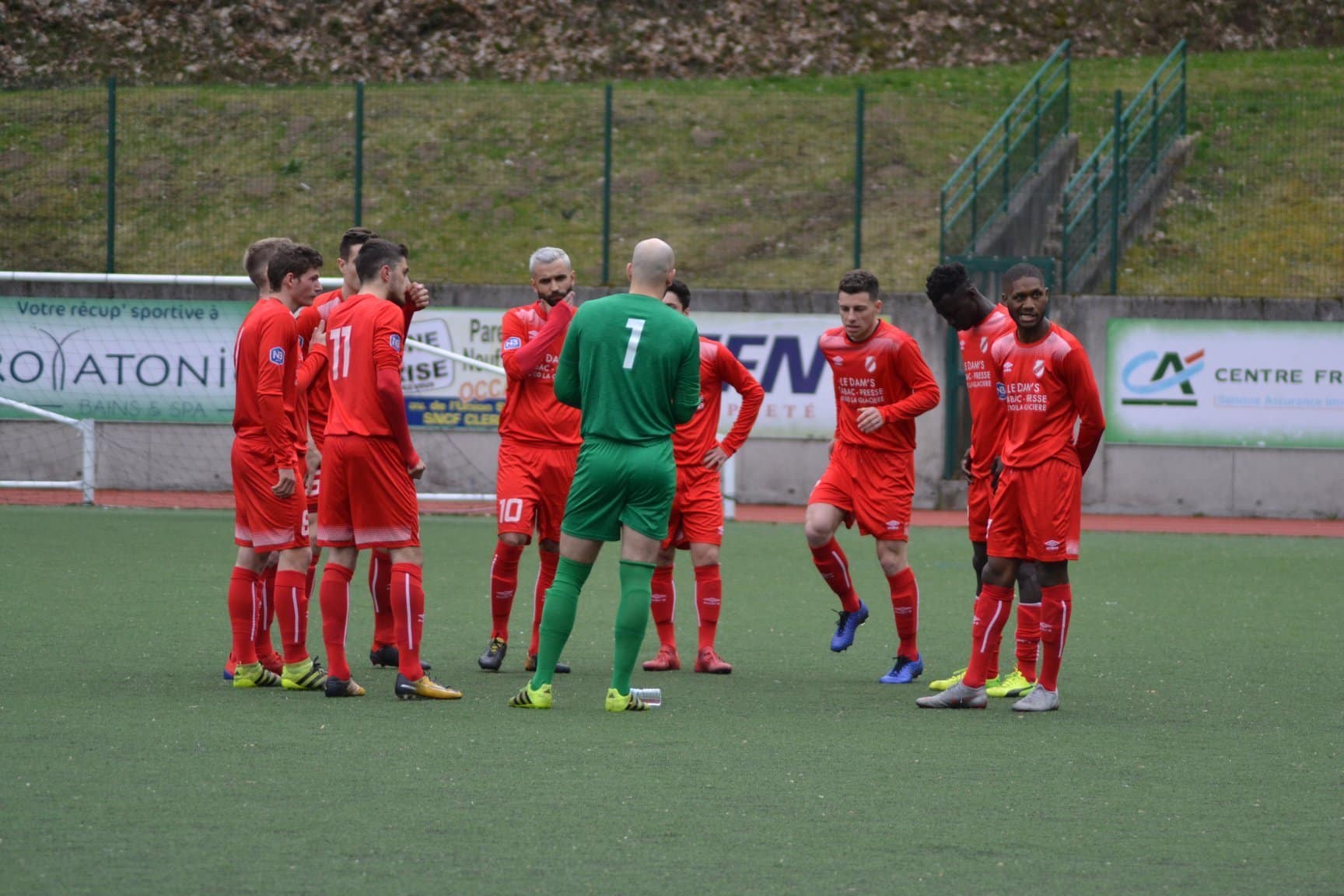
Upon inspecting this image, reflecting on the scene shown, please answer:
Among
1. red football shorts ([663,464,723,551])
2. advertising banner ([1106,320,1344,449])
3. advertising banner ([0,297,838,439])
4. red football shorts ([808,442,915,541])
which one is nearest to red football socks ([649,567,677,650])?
red football shorts ([663,464,723,551])

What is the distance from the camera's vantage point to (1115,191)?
1945 centimetres

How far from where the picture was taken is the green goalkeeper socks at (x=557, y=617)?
21.8ft

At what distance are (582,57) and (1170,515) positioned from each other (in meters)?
13.7

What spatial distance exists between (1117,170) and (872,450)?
12.6 metres

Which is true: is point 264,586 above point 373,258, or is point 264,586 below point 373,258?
below

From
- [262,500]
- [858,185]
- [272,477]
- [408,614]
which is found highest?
[858,185]

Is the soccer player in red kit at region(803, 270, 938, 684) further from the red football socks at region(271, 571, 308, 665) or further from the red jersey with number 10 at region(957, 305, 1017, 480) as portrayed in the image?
the red football socks at region(271, 571, 308, 665)

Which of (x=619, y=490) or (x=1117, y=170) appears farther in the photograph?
(x=1117, y=170)

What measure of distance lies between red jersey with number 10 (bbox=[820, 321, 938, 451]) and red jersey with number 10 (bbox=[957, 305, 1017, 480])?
1.03ft

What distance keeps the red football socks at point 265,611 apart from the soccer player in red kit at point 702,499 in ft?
6.13

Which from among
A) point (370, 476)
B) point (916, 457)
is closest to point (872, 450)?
point (370, 476)

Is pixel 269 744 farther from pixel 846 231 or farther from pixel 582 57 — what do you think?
pixel 582 57

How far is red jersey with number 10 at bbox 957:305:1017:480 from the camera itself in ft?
25.1

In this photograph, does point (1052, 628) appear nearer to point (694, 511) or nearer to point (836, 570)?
point (836, 570)
